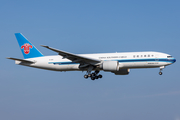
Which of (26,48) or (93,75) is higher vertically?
(26,48)

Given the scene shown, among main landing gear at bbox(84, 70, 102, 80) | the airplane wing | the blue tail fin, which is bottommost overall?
main landing gear at bbox(84, 70, 102, 80)

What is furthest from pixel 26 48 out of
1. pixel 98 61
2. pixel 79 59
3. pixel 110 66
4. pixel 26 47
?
pixel 110 66

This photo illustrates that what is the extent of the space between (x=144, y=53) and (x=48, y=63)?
1531cm

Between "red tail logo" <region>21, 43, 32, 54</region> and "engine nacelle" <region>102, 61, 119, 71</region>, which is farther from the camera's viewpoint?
"red tail logo" <region>21, 43, 32, 54</region>

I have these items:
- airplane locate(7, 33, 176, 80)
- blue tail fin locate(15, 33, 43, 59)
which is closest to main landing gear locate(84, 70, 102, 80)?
airplane locate(7, 33, 176, 80)

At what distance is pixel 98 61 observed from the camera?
4581 centimetres

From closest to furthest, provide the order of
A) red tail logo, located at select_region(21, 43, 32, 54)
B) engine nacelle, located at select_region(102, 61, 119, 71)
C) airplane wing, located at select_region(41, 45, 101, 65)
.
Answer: airplane wing, located at select_region(41, 45, 101, 65) < engine nacelle, located at select_region(102, 61, 119, 71) < red tail logo, located at select_region(21, 43, 32, 54)

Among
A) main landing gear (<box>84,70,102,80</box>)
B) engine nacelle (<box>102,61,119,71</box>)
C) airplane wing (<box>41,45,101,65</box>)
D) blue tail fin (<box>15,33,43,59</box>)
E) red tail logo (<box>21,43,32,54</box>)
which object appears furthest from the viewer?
red tail logo (<box>21,43,32,54</box>)

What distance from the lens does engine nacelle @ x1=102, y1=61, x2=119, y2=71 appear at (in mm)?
44594

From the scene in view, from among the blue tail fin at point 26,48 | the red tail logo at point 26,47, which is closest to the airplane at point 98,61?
the blue tail fin at point 26,48

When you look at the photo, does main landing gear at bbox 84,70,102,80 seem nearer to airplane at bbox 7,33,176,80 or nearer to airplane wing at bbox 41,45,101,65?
airplane at bbox 7,33,176,80

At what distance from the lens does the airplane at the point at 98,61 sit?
44.8 meters

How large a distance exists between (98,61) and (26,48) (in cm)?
1375

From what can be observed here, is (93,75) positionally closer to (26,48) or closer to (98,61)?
(98,61)
